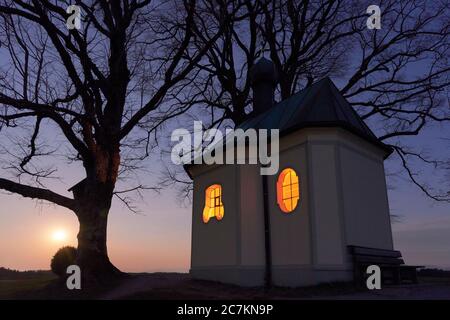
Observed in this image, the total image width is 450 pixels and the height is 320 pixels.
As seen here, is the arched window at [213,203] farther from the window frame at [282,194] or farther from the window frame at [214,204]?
the window frame at [282,194]

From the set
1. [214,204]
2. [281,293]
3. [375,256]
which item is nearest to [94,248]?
[214,204]

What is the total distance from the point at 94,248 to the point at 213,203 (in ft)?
14.6

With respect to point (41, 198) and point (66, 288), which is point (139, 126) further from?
point (66, 288)

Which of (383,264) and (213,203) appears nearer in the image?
(383,264)

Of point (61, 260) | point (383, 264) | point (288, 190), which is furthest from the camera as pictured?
point (61, 260)

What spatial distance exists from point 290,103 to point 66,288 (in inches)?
378

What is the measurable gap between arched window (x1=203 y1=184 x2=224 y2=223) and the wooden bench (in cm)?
508

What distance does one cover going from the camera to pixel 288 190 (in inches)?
490

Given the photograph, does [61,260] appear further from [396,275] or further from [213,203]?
[396,275]

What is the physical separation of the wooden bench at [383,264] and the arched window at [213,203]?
16.7 feet

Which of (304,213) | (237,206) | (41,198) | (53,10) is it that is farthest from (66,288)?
(53,10)

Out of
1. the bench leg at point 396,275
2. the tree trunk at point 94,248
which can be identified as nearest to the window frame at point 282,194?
the bench leg at point 396,275

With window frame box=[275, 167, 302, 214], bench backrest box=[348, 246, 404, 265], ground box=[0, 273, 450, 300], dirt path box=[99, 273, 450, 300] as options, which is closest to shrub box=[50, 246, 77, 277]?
ground box=[0, 273, 450, 300]

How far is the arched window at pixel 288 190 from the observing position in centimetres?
1212
